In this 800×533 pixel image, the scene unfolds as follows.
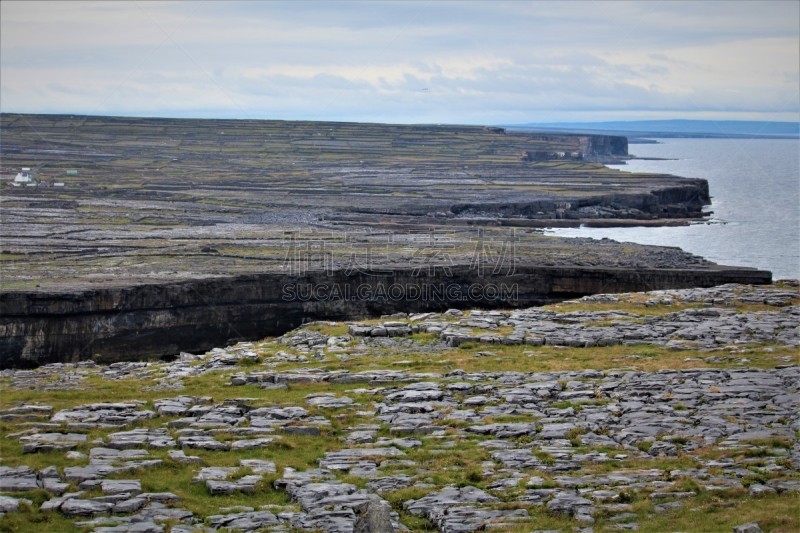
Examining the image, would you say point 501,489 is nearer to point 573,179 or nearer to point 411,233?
point 411,233

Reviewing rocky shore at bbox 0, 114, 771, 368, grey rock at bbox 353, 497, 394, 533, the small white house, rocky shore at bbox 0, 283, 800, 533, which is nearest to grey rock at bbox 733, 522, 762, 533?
rocky shore at bbox 0, 283, 800, 533

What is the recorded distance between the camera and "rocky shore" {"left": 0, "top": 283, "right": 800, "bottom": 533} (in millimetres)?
18875

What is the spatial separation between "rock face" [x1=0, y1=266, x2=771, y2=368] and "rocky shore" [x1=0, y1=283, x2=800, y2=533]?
25.7 ft

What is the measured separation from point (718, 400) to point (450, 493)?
948 cm

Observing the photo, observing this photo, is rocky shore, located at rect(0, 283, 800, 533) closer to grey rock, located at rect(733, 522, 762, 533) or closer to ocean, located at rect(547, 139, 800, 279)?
grey rock, located at rect(733, 522, 762, 533)

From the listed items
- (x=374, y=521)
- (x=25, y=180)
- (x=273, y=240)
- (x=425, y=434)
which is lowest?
(x=425, y=434)

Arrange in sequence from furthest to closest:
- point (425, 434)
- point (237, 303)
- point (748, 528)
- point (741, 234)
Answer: point (741, 234)
point (237, 303)
point (425, 434)
point (748, 528)

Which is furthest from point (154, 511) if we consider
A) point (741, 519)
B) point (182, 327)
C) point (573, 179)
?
point (573, 179)

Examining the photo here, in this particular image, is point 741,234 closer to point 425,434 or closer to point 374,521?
point 425,434

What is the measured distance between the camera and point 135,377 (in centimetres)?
3175

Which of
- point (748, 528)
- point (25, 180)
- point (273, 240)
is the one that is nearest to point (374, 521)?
point (748, 528)

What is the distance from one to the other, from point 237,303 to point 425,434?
79.8 ft

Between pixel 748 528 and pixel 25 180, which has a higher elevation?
pixel 25 180

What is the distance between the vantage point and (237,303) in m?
47.3
